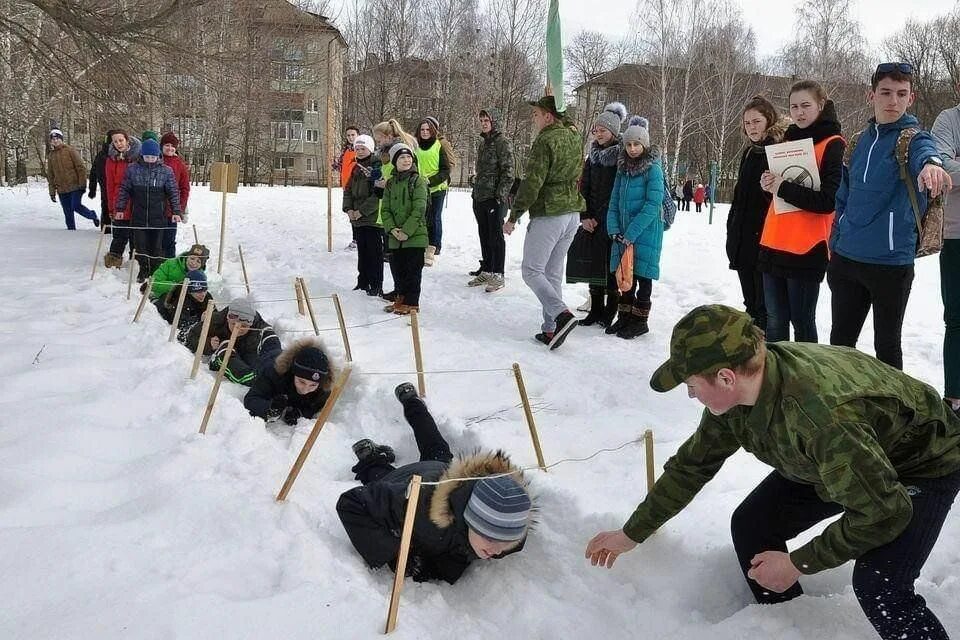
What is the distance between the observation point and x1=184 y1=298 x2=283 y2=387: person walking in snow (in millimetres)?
5367

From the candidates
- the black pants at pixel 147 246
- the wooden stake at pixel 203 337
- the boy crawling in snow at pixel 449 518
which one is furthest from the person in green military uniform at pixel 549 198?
the black pants at pixel 147 246

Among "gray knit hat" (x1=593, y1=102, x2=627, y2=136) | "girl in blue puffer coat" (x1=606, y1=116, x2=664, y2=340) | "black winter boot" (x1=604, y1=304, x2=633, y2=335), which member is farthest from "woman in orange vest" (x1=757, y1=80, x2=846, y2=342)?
"gray knit hat" (x1=593, y1=102, x2=627, y2=136)

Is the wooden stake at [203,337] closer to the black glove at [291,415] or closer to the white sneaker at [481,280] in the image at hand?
the black glove at [291,415]

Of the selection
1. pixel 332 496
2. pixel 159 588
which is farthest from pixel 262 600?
pixel 332 496

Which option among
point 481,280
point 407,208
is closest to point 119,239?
point 407,208

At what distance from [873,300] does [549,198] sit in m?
2.44

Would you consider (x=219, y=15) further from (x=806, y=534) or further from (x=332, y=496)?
(x=806, y=534)

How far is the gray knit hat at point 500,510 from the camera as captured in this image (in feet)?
8.39

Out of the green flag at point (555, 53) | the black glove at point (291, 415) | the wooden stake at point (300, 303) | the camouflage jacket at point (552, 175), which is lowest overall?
the black glove at point (291, 415)

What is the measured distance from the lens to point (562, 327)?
5.19 metres

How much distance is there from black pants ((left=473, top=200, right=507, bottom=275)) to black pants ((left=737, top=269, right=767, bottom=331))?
2993 millimetres

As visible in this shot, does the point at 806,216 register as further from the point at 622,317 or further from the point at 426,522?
the point at 426,522

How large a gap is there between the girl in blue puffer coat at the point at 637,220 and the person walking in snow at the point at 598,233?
0.55 ft

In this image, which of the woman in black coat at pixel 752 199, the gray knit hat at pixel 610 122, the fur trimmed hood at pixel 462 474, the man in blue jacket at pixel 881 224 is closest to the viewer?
the fur trimmed hood at pixel 462 474
